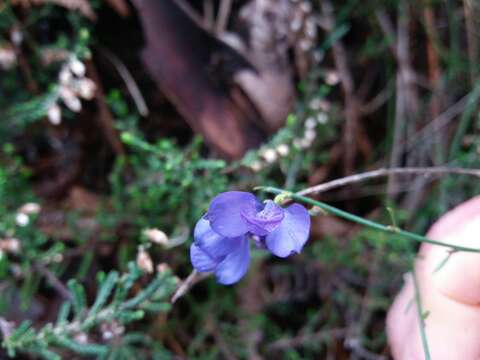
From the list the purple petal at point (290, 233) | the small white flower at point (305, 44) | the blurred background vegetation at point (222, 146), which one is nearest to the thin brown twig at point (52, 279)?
the blurred background vegetation at point (222, 146)

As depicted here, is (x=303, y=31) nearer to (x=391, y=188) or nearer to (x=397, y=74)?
(x=397, y=74)

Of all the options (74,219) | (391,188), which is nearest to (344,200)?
(391,188)

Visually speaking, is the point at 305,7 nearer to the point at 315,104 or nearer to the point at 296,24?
the point at 296,24

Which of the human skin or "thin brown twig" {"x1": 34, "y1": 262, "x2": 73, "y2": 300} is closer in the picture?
the human skin

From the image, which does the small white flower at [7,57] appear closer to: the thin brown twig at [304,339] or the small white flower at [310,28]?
the small white flower at [310,28]

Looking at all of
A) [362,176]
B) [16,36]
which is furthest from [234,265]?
[16,36]

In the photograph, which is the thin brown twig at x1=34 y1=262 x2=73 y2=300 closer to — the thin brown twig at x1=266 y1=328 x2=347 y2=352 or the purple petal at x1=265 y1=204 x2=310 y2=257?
the thin brown twig at x1=266 y1=328 x2=347 y2=352

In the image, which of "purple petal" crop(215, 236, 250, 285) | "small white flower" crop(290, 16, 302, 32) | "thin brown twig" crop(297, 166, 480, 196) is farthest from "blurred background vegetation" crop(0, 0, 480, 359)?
"purple petal" crop(215, 236, 250, 285)
